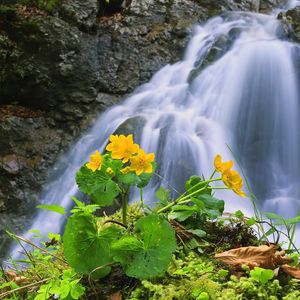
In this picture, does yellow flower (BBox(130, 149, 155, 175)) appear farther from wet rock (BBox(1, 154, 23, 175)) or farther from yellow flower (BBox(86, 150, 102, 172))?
wet rock (BBox(1, 154, 23, 175))

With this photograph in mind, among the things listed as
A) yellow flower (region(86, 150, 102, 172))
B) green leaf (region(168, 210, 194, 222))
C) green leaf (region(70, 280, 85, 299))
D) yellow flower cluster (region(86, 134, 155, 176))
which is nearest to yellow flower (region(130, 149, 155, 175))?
yellow flower cluster (region(86, 134, 155, 176))

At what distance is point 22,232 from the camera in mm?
6113

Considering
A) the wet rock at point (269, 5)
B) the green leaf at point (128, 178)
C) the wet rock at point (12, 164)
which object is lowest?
the wet rock at point (12, 164)

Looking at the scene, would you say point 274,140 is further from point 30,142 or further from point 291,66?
point 30,142

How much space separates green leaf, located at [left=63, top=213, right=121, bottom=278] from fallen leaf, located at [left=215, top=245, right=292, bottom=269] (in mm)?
405

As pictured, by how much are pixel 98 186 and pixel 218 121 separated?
6.08 m

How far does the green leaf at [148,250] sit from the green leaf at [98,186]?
8.2 inches

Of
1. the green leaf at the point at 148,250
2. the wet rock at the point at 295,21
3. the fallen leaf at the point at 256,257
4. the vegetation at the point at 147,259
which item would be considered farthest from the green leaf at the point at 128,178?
the wet rock at the point at 295,21

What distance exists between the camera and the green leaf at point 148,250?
104cm

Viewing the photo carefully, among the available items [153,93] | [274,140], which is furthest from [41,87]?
[274,140]

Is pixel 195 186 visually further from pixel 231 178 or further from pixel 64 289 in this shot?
pixel 64 289

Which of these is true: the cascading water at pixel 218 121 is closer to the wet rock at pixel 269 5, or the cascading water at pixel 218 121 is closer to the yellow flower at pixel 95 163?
the wet rock at pixel 269 5


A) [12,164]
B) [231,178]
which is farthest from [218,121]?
[231,178]

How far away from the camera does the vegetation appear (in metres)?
1.06
